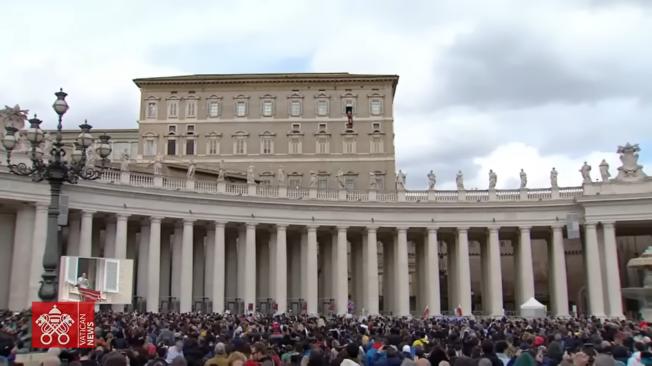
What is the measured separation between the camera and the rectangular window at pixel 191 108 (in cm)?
8325

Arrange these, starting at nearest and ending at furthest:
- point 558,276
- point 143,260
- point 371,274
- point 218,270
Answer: point 143,260 → point 218,270 → point 558,276 → point 371,274

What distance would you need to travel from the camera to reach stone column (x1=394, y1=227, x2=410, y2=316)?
5741 cm

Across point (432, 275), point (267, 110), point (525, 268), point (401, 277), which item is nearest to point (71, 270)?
point (401, 277)

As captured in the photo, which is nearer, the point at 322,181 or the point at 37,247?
the point at 37,247

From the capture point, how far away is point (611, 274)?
56062mm

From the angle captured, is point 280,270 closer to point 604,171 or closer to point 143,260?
point 143,260

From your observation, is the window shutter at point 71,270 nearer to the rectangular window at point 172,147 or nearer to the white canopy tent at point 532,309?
the white canopy tent at point 532,309

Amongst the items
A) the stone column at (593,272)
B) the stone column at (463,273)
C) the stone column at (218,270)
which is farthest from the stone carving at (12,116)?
the stone column at (593,272)

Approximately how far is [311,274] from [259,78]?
115ft

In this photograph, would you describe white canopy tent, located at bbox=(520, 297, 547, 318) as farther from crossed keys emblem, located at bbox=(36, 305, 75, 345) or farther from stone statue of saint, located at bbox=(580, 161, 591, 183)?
crossed keys emblem, located at bbox=(36, 305, 75, 345)

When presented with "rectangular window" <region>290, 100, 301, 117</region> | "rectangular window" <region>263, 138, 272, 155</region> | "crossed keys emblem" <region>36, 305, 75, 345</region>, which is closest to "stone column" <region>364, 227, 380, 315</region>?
"rectangular window" <region>263, 138, 272, 155</region>

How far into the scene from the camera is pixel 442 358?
46.4 feet

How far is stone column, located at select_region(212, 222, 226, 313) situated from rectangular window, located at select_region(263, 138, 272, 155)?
28.5 metres

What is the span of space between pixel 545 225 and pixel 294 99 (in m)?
36.9
